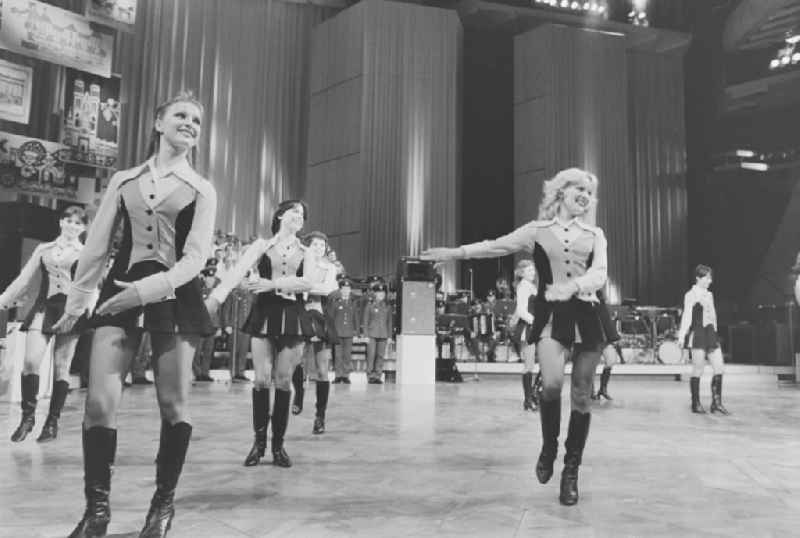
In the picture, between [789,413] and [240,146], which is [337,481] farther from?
[240,146]

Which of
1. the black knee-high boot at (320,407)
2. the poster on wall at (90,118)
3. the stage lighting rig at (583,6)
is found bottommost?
the black knee-high boot at (320,407)

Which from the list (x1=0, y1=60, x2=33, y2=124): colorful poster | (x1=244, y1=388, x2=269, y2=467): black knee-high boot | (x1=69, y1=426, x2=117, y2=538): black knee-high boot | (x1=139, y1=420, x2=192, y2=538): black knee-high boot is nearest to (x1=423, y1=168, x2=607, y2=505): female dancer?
(x1=244, y1=388, x2=269, y2=467): black knee-high boot

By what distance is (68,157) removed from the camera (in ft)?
39.0

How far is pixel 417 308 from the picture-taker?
37.5ft

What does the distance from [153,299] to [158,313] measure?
0.07 metres

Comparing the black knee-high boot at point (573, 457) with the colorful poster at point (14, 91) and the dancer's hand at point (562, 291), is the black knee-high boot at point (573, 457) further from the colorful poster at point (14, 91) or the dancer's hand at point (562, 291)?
the colorful poster at point (14, 91)

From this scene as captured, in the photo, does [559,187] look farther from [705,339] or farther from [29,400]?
[705,339]

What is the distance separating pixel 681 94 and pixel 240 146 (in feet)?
41.1

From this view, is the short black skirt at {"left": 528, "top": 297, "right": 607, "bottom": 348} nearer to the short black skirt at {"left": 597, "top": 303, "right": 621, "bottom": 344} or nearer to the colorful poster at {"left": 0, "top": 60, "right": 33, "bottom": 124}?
the short black skirt at {"left": 597, "top": 303, "right": 621, "bottom": 344}

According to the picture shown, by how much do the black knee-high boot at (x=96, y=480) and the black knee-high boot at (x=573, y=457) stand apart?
191 cm

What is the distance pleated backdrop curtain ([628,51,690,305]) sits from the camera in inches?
726

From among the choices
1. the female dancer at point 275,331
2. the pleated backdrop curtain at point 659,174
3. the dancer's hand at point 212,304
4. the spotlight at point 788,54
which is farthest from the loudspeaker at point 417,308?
the spotlight at point 788,54

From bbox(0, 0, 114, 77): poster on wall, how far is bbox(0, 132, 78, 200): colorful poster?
149cm

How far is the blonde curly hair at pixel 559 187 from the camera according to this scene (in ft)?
11.3
